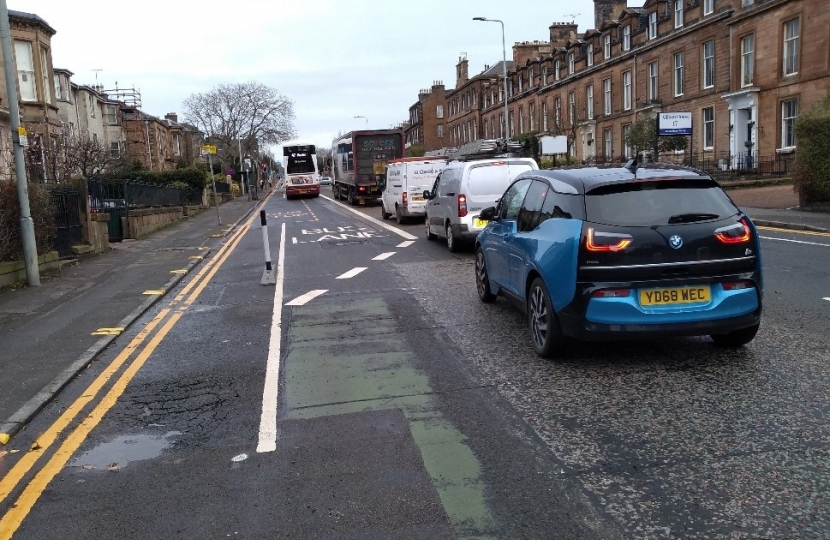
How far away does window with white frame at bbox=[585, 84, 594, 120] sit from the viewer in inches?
1995

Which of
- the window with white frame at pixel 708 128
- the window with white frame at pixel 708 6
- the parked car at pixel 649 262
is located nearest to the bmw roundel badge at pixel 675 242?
the parked car at pixel 649 262

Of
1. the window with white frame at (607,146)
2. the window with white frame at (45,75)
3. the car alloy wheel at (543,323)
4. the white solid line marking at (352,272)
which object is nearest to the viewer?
the car alloy wheel at (543,323)

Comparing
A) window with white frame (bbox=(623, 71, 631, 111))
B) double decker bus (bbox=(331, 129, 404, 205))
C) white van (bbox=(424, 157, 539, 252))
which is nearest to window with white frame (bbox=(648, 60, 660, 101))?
window with white frame (bbox=(623, 71, 631, 111))

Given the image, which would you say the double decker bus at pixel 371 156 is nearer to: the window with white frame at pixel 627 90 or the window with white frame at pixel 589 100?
the window with white frame at pixel 627 90

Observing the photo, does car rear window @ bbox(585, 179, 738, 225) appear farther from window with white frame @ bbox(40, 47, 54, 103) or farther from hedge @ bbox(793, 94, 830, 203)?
window with white frame @ bbox(40, 47, 54, 103)

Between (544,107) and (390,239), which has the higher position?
(544,107)

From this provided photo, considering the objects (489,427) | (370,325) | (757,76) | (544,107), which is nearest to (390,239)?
(370,325)

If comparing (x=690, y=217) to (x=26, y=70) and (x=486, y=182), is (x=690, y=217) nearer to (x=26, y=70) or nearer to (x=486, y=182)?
(x=486, y=182)

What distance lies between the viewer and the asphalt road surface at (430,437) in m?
3.54

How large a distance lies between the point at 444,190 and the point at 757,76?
25.4 metres

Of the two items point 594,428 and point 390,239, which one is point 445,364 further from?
point 390,239

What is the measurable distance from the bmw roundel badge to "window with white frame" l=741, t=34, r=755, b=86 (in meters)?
33.2

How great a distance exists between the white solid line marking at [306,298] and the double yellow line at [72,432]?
5.12ft

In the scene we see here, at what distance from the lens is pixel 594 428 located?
15.1 ft
